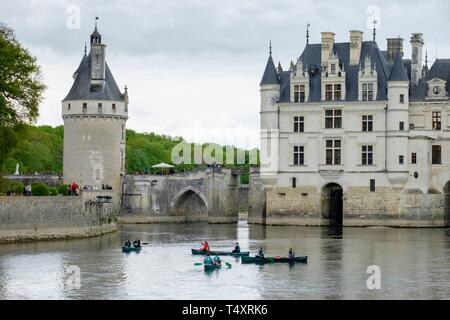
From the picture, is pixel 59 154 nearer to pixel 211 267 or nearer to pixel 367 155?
pixel 367 155

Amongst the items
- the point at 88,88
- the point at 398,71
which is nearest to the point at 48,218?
the point at 88,88

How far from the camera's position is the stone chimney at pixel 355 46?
71688mm

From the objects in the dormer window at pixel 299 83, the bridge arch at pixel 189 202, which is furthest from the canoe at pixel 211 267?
the bridge arch at pixel 189 202

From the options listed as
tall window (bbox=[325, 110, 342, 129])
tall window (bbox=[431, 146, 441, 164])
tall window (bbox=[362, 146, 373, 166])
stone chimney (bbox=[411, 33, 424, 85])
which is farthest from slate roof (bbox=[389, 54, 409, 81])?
tall window (bbox=[431, 146, 441, 164])

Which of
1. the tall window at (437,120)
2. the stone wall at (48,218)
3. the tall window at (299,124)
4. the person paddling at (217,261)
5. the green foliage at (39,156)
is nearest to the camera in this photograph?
the person paddling at (217,261)

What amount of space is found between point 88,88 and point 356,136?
15.7 metres

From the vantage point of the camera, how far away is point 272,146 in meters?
73.2

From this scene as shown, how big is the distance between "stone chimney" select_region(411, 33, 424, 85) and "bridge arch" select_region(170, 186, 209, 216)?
14.2 m

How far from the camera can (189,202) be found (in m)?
80.6

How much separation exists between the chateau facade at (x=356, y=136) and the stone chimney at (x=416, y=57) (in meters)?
0.05

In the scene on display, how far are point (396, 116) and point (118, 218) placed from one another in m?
17.3

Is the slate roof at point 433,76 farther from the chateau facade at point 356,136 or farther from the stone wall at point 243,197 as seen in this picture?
the stone wall at point 243,197

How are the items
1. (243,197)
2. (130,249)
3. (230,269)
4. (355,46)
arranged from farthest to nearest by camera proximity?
(243,197) < (355,46) < (130,249) < (230,269)

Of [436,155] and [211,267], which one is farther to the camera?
[436,155]
